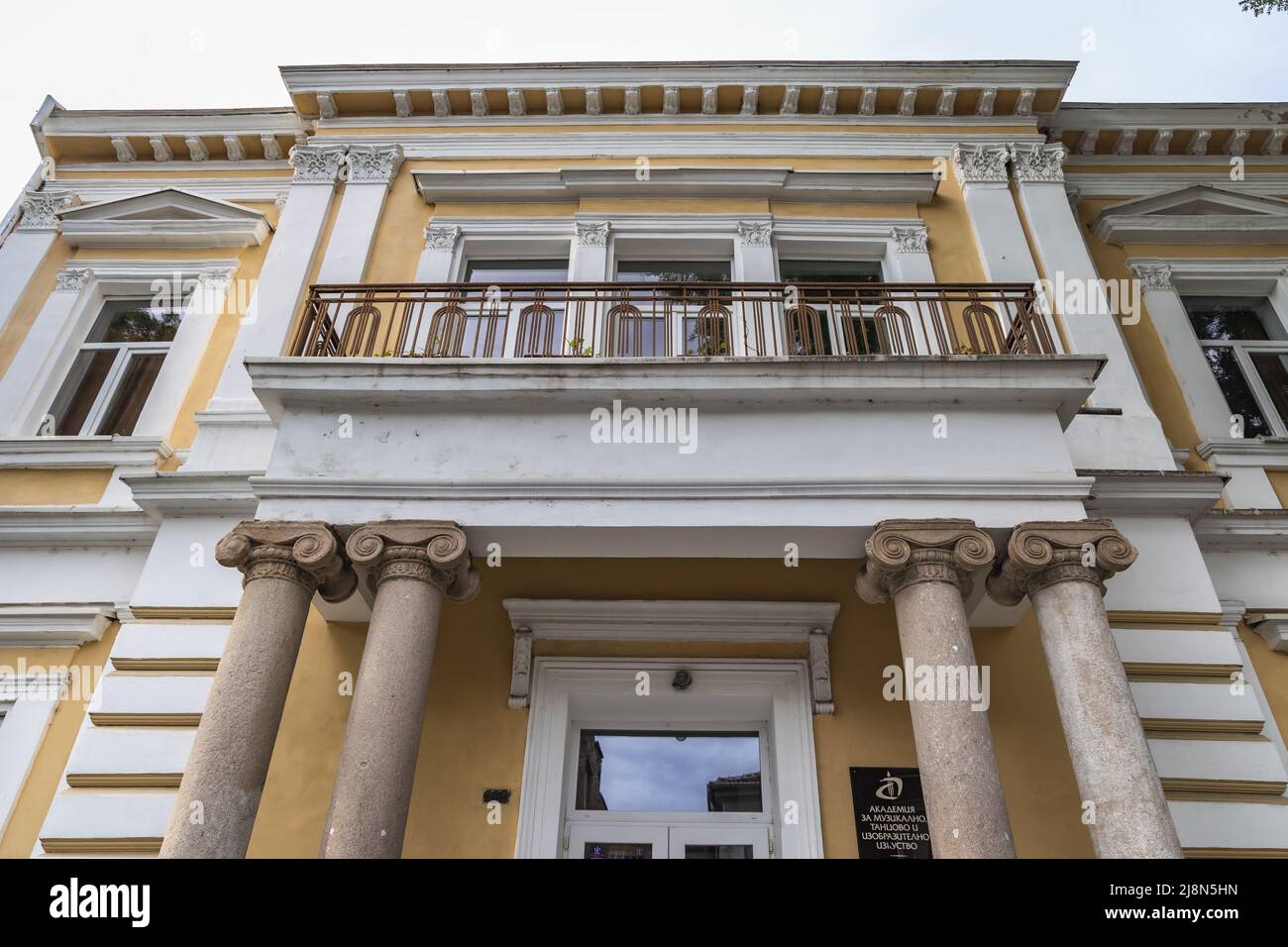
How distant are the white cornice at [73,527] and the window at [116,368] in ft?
4.38

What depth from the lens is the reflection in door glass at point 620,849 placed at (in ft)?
23.5

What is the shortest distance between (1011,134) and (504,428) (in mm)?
7728

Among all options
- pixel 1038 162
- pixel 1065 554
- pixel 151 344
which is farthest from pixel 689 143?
pixel 1065 554

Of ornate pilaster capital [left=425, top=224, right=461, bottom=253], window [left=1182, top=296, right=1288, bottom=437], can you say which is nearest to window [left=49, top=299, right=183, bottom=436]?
ornate pilaster capital [left=425, top=224, right=461, bottom=253]

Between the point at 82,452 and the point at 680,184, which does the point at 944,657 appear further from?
the point at 82,452

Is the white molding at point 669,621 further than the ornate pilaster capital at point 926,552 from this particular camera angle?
Yes

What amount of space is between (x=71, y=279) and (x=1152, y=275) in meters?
12.5

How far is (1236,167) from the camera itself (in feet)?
35.6

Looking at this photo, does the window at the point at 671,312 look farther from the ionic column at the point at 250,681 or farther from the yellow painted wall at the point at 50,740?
the yellow painted wall at the point at 50,740

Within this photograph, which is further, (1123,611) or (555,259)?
(555,259)

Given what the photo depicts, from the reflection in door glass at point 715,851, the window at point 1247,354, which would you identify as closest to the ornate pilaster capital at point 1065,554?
the reflection in door glass at point 715,851

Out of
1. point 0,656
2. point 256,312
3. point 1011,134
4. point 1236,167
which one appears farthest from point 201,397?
point 1236,167

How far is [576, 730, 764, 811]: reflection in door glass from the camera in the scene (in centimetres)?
743
